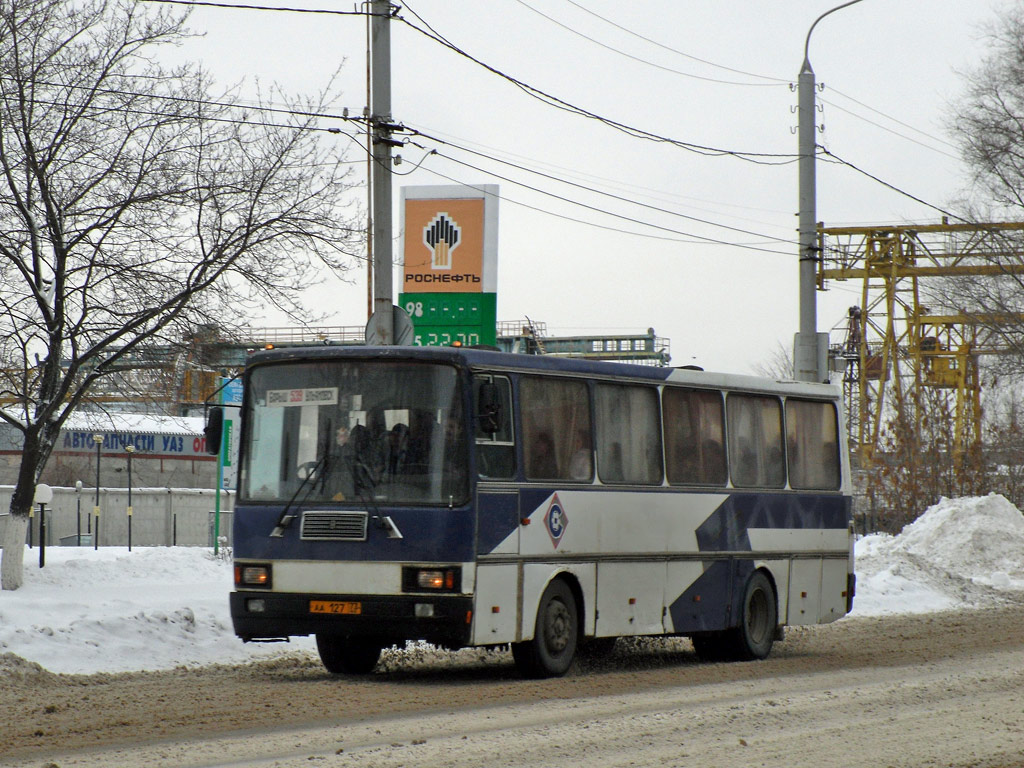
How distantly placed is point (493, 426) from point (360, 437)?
3.61 feet

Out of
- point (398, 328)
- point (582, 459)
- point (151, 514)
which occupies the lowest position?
point (151, 514)

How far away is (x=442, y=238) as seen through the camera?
1998 centimetres

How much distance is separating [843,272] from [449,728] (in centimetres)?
4263

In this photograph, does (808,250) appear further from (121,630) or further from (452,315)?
(121,630)

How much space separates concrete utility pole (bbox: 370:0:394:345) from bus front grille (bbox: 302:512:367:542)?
443cm

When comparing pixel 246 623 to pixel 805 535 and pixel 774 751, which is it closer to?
pixel 774 751

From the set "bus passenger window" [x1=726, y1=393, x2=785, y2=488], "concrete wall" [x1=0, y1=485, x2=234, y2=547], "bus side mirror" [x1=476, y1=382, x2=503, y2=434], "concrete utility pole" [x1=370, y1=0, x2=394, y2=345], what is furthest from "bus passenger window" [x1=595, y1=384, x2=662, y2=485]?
"concrete wall" [x1=0, y1=485, x2=234, y2=547]

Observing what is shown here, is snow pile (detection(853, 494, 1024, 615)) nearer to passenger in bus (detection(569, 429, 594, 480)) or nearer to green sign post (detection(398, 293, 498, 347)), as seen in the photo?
green sign post (detection(398, 293, 498, 347))

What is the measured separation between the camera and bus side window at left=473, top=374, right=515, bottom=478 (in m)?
12.0

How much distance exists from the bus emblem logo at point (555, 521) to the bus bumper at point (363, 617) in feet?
4.28

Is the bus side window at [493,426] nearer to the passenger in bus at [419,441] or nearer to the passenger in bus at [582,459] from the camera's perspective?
the passenger in bus at [419,441]

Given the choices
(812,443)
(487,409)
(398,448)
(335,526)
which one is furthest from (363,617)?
(812,443)

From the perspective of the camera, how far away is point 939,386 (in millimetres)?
56375

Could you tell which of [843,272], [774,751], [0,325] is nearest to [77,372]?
[0,325]
